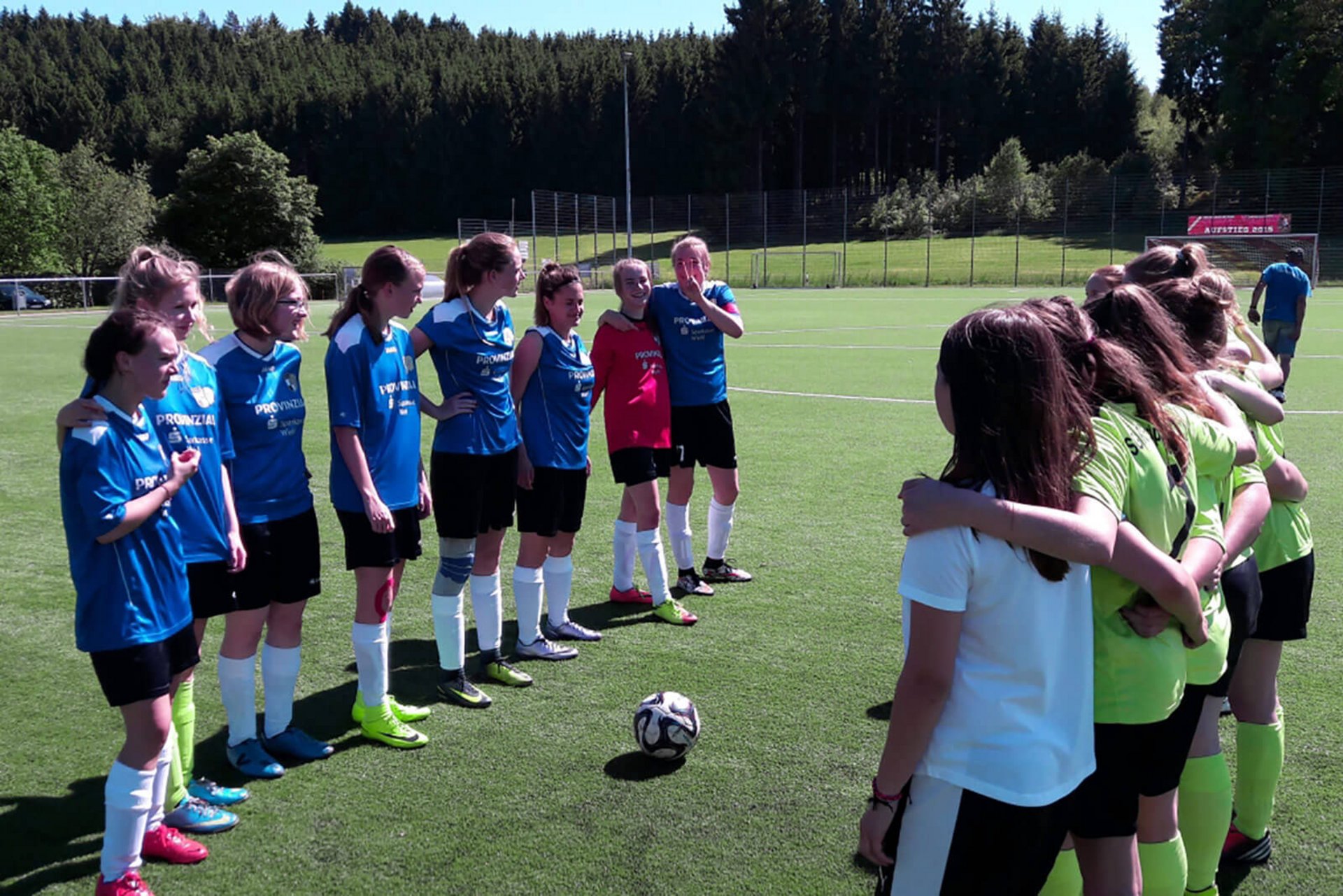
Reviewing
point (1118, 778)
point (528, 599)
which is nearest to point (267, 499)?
point (528, 599)

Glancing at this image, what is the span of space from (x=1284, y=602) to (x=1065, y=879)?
138 cm

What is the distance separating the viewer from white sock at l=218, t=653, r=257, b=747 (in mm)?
4332

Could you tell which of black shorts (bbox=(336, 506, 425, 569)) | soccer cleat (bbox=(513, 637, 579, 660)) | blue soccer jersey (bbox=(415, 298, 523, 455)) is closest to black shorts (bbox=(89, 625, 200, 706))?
black shorts (bbox=(336, 506, 425, 569))

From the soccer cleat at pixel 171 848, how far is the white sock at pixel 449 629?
1510mm

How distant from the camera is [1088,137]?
84.3 m

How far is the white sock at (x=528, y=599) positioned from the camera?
18.5ft

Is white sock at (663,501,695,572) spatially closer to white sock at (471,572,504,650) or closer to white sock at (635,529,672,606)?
white sock at (635,529,672,606)

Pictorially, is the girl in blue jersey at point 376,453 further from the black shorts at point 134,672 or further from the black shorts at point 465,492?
the black shorts at point 134,672

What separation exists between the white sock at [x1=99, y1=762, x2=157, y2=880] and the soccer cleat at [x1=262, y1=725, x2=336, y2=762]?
3.61 ft

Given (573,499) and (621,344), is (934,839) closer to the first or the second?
(573,499)

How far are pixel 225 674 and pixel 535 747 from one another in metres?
1.32

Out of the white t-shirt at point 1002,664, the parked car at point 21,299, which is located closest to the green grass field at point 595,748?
the white t-shirt at point 1002,664

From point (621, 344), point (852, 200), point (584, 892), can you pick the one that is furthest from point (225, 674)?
point (852, 200)

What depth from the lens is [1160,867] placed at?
2.78 m
